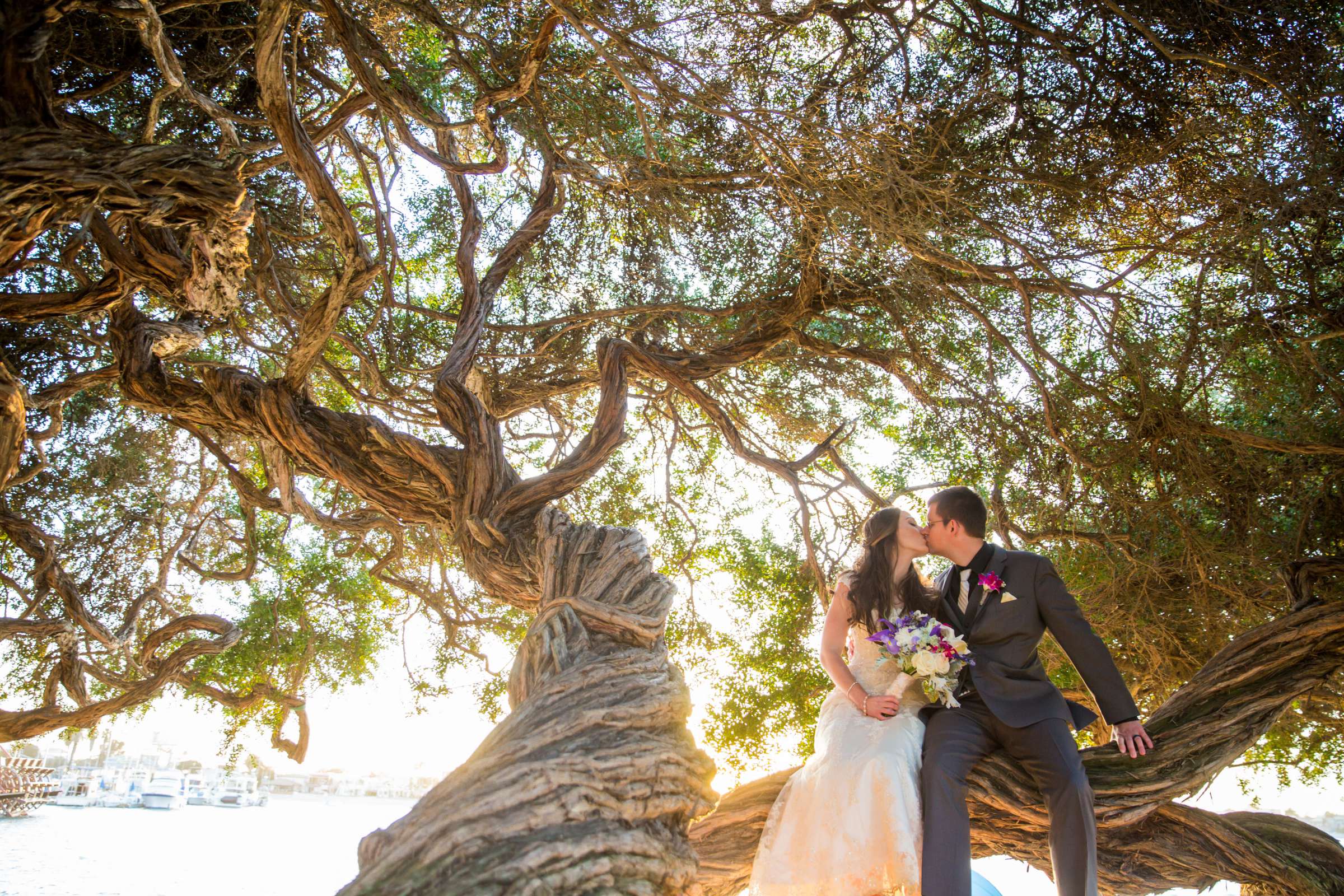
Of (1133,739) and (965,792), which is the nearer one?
(965,792)

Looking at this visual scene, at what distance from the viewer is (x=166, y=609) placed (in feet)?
20.8

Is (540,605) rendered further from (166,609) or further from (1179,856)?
(166,609)

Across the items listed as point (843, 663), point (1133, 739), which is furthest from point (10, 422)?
point (1133, 739)

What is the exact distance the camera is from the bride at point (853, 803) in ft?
7.65

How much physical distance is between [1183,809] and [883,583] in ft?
3.92

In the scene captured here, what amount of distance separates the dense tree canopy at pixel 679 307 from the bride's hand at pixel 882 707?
83 cm

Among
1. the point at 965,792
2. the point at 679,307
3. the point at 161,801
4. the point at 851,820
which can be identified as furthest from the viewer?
the point at 161,801

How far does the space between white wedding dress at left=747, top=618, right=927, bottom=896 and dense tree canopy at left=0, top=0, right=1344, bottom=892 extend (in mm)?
723

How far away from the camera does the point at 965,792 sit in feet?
8.20

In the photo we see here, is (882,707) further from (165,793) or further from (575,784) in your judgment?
(165,793)

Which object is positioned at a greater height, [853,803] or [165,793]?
[165,793]

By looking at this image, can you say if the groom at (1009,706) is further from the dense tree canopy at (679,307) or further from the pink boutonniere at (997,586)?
the dense tree canopy at (679,307)

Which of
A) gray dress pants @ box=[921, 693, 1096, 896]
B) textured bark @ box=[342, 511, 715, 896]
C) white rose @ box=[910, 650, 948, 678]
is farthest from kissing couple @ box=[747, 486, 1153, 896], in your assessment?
textured bark @ box=[342, 511, 715, 896]

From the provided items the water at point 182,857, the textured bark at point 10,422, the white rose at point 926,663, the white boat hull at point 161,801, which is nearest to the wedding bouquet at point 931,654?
the white rose at point 926,663
